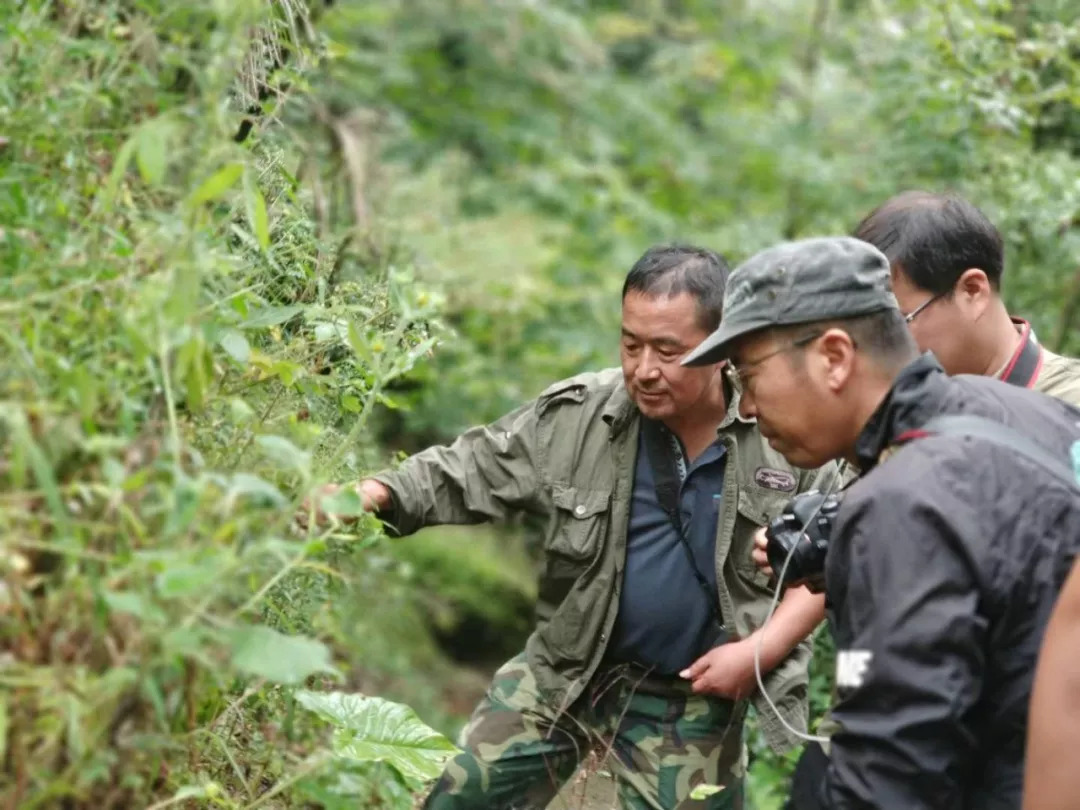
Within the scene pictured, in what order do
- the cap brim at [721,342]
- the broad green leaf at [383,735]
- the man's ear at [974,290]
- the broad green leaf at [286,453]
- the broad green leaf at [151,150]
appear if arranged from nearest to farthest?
the broad green leaf at [151,150]
the broad green leaf at [286,453]
the cap brim at [721,342]
the broad green leaf at [383,735]
the man's ear at [974,290]

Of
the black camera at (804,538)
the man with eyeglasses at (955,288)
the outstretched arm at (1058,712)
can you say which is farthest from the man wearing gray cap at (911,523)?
the man with eyeglasses at (955,288)

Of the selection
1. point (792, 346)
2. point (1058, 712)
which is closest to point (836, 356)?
point (792, 346)

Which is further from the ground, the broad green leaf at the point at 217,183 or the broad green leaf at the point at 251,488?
the broad green leaf at the point at 217,183

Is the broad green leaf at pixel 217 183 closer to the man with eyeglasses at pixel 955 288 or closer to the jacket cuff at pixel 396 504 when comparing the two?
the jacket cuff at pixel 396 504

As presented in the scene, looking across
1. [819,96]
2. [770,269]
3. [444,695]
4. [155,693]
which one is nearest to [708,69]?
[819,96]

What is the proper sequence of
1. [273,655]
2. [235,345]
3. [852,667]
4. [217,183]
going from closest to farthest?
[273,655] < [217,183] < [852,667] < [235,345]

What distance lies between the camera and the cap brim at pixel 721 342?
9.43 ft

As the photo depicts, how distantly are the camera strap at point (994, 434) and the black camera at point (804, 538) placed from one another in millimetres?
663

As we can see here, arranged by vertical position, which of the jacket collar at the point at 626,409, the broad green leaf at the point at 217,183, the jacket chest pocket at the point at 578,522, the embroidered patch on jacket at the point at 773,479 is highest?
the broad green leaf at the point at 217,183

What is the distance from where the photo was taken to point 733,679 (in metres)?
3.87

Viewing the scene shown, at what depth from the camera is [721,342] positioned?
292cm

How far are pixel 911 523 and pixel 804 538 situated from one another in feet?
2.83

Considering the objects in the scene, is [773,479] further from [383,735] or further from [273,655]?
[273,655]

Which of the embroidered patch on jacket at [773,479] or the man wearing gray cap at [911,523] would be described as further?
the embroidered patch on jacket at [773,479]
